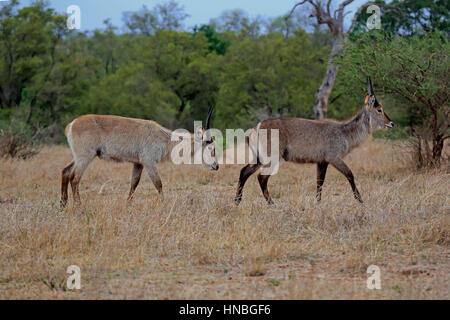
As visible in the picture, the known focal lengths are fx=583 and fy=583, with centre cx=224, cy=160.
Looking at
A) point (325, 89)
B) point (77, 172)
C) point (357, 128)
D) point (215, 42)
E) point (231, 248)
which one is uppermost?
point (215, 42)

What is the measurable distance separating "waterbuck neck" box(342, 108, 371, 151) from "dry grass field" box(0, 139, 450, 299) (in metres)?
1.05

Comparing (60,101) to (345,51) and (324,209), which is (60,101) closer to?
(345,51)

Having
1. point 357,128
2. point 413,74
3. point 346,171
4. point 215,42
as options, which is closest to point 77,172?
point 346,171

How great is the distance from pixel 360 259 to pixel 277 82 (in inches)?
699

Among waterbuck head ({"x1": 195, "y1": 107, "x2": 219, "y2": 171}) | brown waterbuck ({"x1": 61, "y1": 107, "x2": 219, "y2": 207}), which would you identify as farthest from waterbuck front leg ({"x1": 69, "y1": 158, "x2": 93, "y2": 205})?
waterbuck head ({"x1": 195, "y1": 107, "x2": 219, "y2": 171})

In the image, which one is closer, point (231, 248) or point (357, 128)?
point (231, 248)

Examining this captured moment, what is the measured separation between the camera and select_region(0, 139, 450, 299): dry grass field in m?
4.22

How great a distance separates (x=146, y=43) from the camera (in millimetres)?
25719

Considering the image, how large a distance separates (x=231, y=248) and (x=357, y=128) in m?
3.87

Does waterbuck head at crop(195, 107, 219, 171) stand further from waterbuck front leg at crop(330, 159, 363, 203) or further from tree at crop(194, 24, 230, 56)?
tree at crop(194, 24, 230, 56)

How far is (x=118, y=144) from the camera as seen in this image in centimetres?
809

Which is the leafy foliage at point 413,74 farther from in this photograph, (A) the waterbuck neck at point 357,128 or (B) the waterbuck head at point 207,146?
(B) the waterbuck head at point 207,146

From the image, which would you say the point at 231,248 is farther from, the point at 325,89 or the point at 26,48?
the point at 26,48
